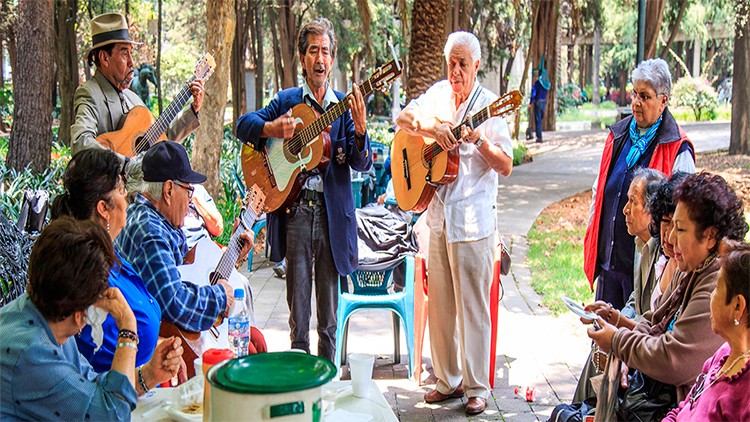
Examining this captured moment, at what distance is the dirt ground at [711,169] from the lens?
10.8 meters

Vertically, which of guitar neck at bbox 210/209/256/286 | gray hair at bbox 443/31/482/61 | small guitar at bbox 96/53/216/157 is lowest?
guitar neck at bbox 210/209/256/286

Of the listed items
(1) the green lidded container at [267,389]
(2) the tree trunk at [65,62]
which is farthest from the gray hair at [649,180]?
(2) the tree trunk at [65,62]

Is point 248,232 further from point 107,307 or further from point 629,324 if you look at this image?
point 629,324

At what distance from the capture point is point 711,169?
1420 centimetres

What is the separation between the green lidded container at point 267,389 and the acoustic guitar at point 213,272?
59.2 inches

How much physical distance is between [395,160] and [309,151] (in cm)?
80

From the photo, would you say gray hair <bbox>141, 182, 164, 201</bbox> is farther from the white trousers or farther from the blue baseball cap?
the white trousers

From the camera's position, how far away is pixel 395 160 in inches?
198

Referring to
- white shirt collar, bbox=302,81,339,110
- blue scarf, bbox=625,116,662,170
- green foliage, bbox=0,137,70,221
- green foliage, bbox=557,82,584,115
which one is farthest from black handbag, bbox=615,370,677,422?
green foliage, bbox=557,82,584,115

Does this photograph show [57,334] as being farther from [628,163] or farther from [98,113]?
[628,163]

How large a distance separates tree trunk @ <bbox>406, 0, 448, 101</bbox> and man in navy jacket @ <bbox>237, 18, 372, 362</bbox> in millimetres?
6714

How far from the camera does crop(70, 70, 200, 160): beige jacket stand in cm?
478

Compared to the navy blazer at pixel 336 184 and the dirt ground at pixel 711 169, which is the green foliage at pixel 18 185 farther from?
the dirt ground at pixel 711 169

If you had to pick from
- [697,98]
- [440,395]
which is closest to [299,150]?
[440,395]
